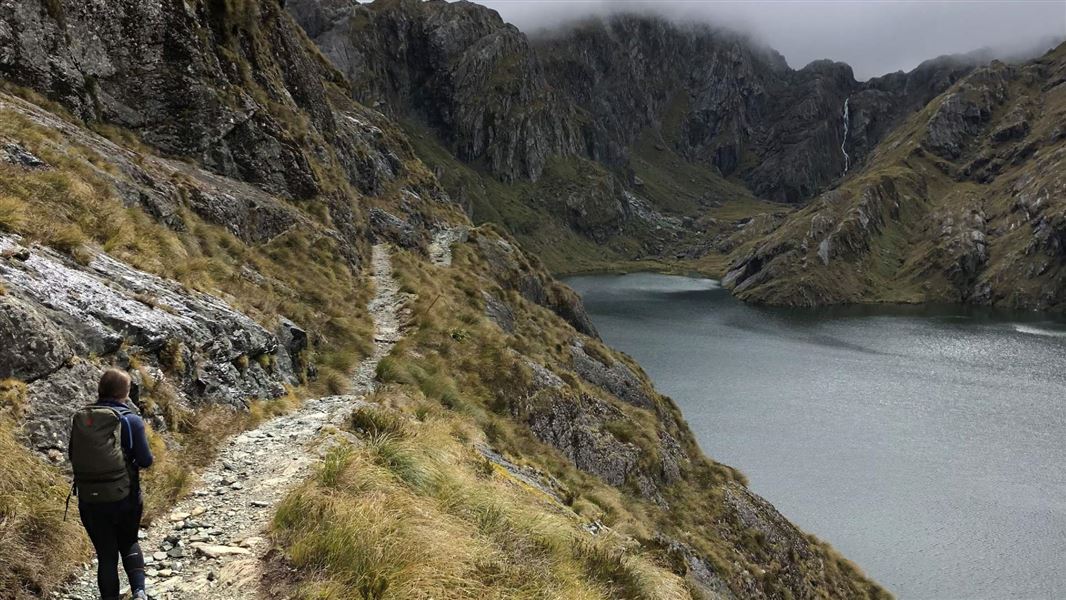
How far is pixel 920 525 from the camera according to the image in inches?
1933

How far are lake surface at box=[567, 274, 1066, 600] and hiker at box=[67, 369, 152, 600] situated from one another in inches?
1908

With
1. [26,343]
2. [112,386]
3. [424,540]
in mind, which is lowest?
[424,540]

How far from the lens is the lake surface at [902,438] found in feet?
149

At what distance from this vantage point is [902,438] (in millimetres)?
66688

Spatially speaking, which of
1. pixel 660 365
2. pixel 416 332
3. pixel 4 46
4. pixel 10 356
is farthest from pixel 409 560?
pixel 660 365

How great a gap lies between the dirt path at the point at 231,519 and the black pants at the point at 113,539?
0.41 meters

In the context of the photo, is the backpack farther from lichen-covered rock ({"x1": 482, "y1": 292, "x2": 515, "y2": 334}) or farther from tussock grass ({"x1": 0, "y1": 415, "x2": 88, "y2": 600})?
lichen-covered rock ({"x1": 482, "y1": 292, "x2": 515, "y2": 334})

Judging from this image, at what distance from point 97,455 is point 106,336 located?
5121 millimetres

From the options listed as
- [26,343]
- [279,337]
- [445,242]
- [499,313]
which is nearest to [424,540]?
[26,343]

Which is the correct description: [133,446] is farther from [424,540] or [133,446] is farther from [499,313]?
[499,313]

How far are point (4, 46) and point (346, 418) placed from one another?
903 inches

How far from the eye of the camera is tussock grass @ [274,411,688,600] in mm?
7332

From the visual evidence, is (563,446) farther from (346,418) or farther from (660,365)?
(660,365)

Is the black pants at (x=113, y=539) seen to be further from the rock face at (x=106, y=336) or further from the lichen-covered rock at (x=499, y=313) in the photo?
the lichen-covered rock at (x=499, y=313)
